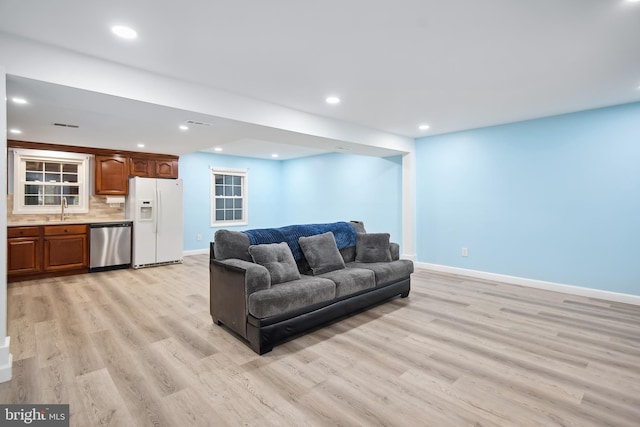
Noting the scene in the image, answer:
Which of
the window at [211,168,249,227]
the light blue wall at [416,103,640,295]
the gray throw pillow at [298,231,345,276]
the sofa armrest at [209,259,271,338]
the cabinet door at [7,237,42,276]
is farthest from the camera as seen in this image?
the window at [211,168,249,227]

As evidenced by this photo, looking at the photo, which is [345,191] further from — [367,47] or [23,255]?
[23,255]

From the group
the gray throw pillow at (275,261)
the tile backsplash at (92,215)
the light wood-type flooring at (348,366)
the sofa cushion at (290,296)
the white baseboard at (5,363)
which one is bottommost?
the light wood-type flooring at (348,366)

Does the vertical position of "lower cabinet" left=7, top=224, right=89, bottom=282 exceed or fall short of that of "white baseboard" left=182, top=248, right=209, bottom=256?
it exceeds it

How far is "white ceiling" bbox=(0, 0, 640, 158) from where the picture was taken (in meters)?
2.04

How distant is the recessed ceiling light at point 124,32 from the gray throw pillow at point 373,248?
324cm

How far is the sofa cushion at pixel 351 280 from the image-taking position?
128 inches

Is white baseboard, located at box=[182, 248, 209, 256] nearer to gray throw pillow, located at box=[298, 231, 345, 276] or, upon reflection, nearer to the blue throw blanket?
the blue throw blanket

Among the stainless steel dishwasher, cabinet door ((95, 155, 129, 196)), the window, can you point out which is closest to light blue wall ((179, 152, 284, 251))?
the window

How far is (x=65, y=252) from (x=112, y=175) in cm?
158

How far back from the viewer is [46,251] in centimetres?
512

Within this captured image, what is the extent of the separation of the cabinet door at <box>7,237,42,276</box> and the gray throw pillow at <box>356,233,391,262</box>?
510 cm

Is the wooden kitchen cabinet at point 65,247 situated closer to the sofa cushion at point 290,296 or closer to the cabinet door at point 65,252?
the cabinet door at point 65,252

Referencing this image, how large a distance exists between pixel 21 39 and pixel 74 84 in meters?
0.40

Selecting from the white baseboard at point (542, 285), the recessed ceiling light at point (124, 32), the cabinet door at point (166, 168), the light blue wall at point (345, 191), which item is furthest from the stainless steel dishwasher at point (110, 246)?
the white baseboard at point (542, 285)
